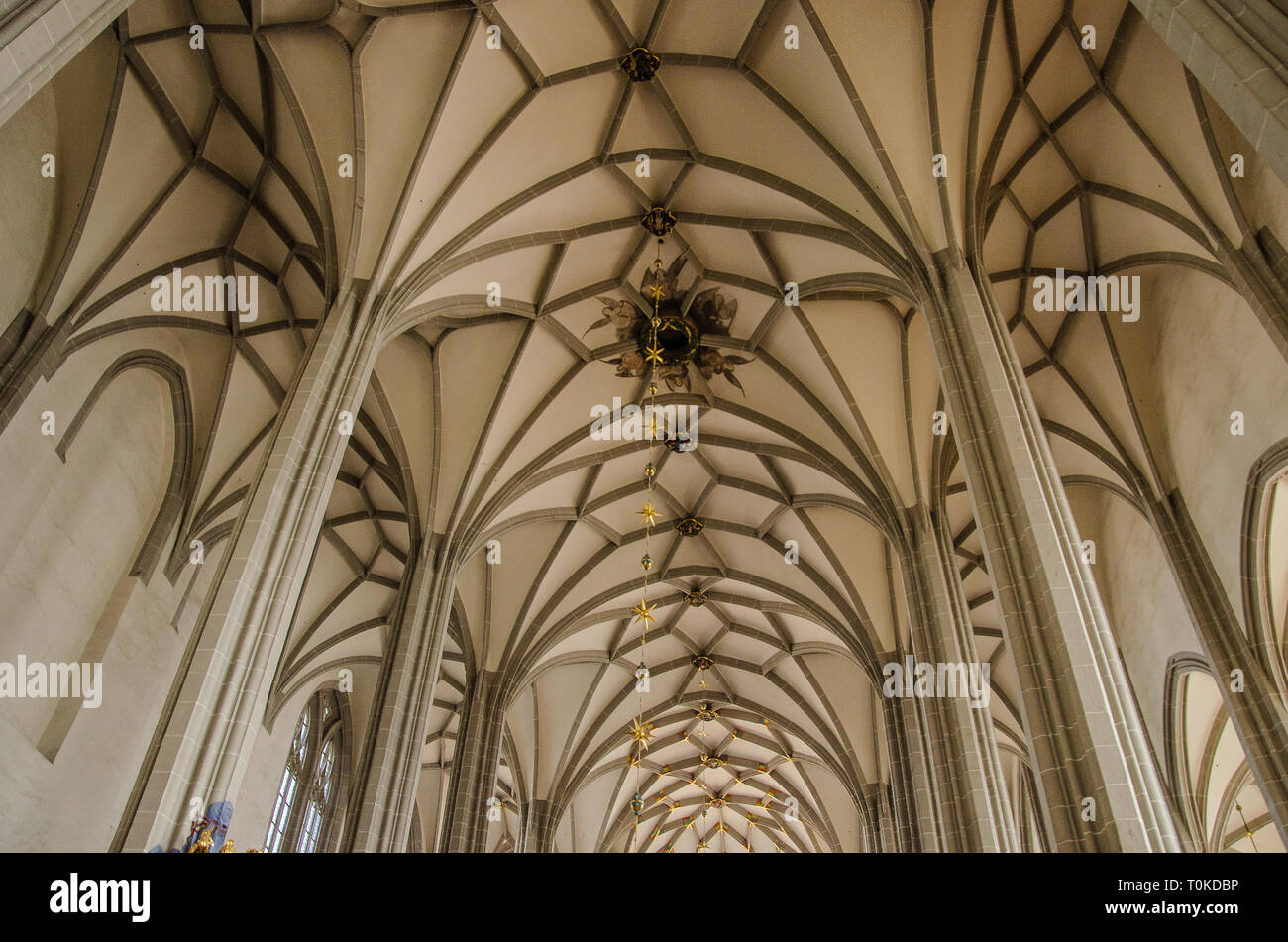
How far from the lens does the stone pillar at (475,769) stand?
17.2 meters

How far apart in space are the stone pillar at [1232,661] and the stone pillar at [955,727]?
292cm

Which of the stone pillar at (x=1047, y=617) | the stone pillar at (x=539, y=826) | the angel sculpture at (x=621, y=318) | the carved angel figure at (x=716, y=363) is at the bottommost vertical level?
the stone pillar at (x=1047, y=617)

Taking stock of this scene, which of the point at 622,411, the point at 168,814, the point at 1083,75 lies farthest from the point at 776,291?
the point at 168,814

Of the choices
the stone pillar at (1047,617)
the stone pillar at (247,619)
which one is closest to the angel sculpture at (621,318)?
the stone pillar at (247,619)

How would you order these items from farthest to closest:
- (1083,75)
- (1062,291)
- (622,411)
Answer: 1. (622,411)
2. (1062,291)
3. (1083,75)

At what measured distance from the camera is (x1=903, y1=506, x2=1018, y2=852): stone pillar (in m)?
12.3

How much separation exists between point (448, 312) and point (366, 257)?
2084mm

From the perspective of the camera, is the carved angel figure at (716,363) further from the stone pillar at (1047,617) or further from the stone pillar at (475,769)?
the stone pillar at (475,769)

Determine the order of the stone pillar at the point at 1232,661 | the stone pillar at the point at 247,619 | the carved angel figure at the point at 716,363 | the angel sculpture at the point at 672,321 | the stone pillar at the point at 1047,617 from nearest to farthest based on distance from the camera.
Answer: the stone pillar at the point at 1047,617 < the stone pillar at the point at 247,619 < the stone pillar at the point at 1232,661 < the angel sculpture at the point at 672,321 < the carved angel figure at the point at 716,363

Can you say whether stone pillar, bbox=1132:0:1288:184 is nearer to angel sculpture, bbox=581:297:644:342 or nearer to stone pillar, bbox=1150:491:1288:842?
stone pillar, bbox=1150:491:1288:842

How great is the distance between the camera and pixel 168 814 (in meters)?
→ 7.46

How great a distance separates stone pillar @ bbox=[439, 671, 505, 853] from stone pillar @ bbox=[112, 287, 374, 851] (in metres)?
8.77
